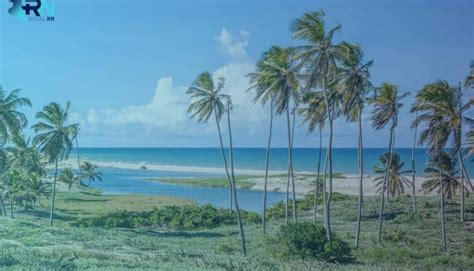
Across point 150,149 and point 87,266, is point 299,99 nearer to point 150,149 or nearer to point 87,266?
point 150,149

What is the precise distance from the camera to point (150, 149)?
25.8 feet

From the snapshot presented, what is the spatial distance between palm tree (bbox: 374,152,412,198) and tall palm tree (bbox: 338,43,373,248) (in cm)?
41

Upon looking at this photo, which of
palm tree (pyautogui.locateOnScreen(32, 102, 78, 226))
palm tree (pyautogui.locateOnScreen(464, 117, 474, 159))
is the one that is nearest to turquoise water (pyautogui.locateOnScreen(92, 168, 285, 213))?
palm tree (pyautogui.locateOnScreen(32, 102, 78, 226))

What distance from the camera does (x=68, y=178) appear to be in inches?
301

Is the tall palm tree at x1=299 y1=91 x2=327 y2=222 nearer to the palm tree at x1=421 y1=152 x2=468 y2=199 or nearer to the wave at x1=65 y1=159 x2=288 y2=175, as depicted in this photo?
the wave at x1=65 y1=159 x2=288 y2=175

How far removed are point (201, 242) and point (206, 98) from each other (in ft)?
6.44

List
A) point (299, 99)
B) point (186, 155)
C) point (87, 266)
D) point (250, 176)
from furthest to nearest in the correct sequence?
1. point (186, 155)
2. point (250, 176)
3. point (299, 99)
4. point (87, 266)

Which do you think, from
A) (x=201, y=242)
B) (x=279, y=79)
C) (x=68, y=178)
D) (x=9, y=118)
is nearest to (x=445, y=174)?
(x=279, y=79)

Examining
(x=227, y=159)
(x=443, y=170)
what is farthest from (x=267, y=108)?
(x=443, y=170)

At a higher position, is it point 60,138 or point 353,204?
point 60,138

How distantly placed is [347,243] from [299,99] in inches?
76.7

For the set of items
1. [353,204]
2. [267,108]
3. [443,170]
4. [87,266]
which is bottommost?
[87,266]

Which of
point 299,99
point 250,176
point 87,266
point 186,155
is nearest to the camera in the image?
point 87,266

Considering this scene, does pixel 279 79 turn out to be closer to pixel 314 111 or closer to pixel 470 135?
pixel 314 111
